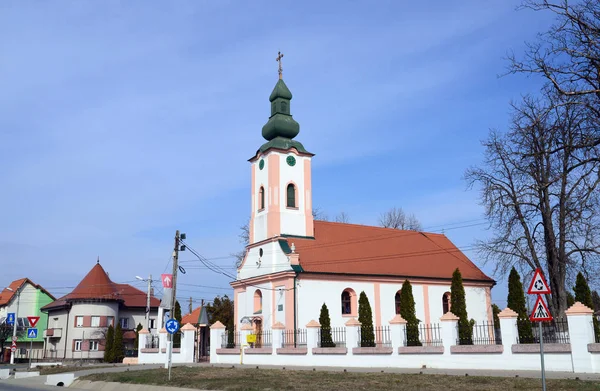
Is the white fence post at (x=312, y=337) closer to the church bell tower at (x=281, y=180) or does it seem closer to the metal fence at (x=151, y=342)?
the church bell tower at (x=281, y=180)

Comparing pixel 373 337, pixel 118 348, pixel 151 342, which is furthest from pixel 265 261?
pixel 118 348

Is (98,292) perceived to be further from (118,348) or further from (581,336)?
(581,336)

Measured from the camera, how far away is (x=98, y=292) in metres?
56.9

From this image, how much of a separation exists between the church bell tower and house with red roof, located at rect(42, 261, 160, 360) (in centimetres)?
2360

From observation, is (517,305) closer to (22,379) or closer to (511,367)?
(511,367)

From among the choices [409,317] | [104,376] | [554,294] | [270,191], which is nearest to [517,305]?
[554,294]

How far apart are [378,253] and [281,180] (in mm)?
8132

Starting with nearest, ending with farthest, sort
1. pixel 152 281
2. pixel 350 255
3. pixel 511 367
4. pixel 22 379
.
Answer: pixel 511 367
pixel 22 379
pixel 350 255
pixel 152 281

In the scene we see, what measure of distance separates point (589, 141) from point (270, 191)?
26.1 metres

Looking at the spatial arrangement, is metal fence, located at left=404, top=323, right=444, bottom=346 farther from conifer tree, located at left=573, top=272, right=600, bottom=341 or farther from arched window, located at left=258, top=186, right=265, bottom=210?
arched window, located at left=258, top=186, right=265, bottom=210

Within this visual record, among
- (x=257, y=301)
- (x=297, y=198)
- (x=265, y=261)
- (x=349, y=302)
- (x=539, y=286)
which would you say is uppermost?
(x=297, y=198)

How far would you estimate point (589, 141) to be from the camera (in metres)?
14.8

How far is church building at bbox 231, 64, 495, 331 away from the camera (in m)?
36.0

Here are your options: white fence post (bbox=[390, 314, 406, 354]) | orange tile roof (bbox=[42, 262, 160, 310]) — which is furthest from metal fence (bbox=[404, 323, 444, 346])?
orange tile roof (bbox=[42, 262, 160, 310])
